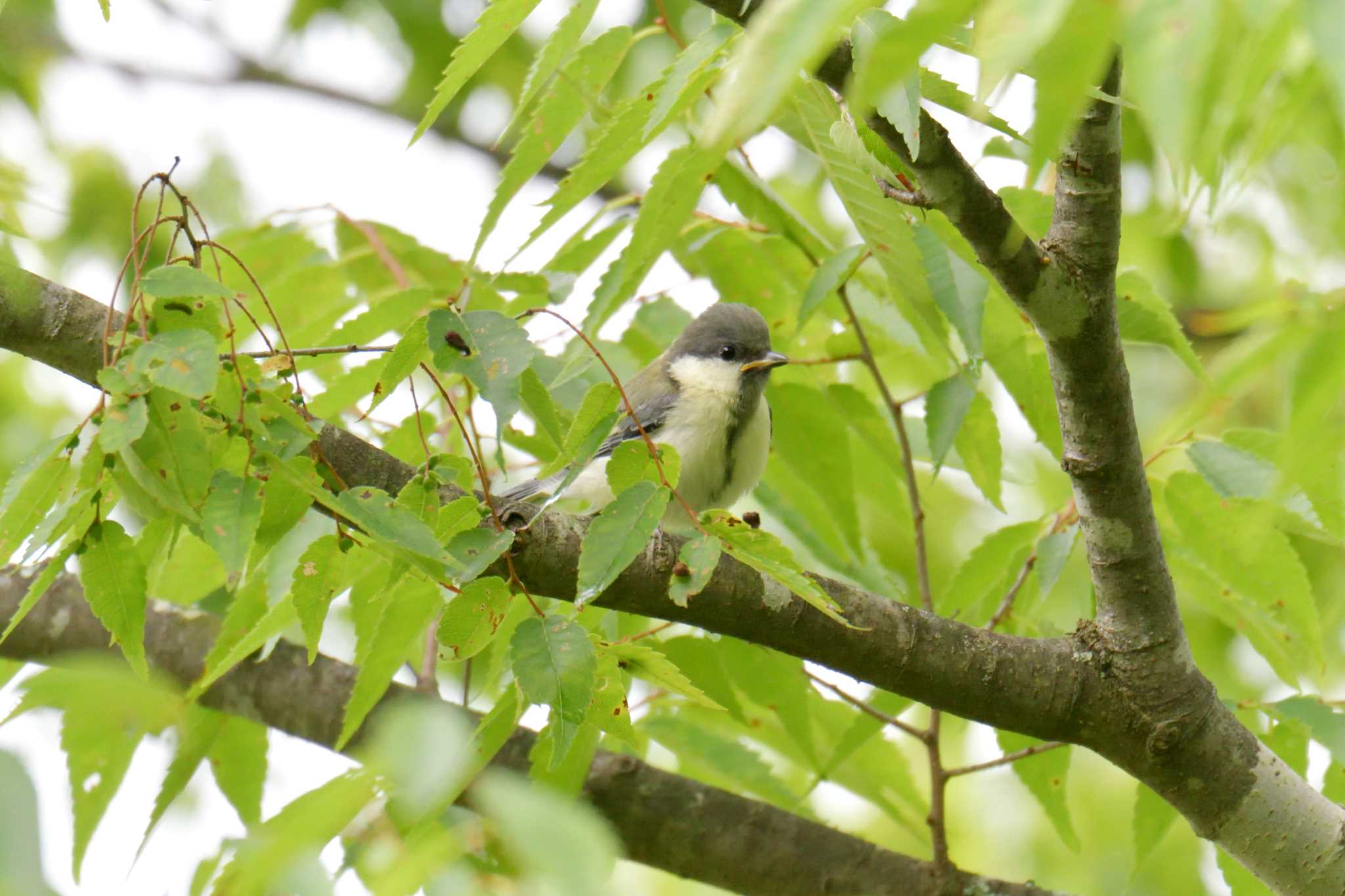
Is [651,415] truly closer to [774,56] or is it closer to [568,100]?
[568,100]

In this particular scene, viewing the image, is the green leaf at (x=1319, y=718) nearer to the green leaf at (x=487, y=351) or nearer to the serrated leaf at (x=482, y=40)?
the green leaf at (x=487, y=351)

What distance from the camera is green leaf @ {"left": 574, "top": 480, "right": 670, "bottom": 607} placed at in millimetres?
2008

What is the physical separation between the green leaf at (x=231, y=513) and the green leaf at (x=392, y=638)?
66cm

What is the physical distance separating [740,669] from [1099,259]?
4.50 feet

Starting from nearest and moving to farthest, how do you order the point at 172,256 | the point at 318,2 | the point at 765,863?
the point at 172,256
the point at 765,863
the point at 318,2

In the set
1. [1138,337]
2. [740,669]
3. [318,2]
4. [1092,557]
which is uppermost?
[318,2]

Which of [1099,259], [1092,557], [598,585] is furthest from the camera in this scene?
[1092,557]

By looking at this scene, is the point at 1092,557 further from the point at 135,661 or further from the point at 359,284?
the point at 359,284

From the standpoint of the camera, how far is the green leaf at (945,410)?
3.02m

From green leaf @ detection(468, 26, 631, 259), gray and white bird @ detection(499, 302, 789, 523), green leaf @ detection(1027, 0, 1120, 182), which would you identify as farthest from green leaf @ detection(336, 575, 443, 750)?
green leaf @ detection(1027, 0, 1120, 182)

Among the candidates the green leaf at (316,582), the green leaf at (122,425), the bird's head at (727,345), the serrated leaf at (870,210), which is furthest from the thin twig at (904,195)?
the bird's head at (727,345)

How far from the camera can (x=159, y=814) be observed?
303 cm

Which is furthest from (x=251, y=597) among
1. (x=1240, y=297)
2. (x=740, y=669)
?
(x=1240, y=297)

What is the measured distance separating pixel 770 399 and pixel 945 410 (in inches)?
21.8
